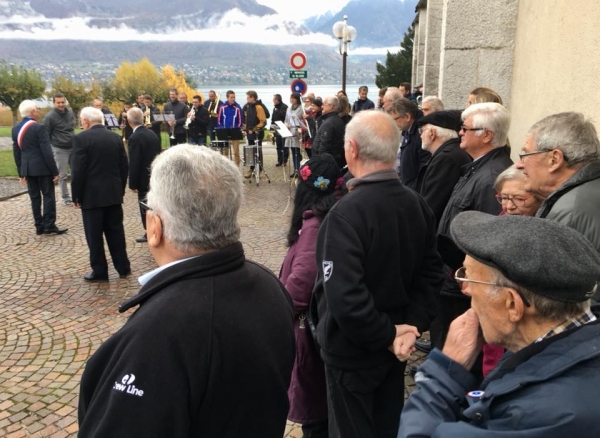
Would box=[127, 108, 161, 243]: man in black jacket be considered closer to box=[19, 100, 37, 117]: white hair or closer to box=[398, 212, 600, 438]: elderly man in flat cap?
box=[19, 100, 37, 117]: white hair

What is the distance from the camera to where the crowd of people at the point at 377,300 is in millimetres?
1290

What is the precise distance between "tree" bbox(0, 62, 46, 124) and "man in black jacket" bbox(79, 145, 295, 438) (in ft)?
126

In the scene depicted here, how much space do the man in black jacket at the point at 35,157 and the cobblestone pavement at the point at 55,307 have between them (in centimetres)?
62

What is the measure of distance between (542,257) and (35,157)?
26.7ft

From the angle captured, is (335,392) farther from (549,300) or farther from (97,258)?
(97,258)

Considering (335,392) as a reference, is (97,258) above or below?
below

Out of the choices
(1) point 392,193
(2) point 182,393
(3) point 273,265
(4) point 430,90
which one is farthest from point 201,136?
(2) point 182,393

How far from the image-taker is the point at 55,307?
543cm

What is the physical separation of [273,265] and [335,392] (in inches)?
162

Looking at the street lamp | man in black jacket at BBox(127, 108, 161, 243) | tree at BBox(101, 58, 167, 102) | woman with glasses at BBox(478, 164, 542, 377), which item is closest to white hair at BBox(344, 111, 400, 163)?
woman with glasses at BBox(478, 164, 542, 377)

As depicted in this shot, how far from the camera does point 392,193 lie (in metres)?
2.46

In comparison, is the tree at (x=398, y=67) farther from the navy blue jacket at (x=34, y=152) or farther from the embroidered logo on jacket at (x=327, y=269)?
the embroidered logo on jacket at (x=327, y=269)

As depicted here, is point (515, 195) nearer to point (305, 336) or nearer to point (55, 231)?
point (305, 336)

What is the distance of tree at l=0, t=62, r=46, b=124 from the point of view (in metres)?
34.9
